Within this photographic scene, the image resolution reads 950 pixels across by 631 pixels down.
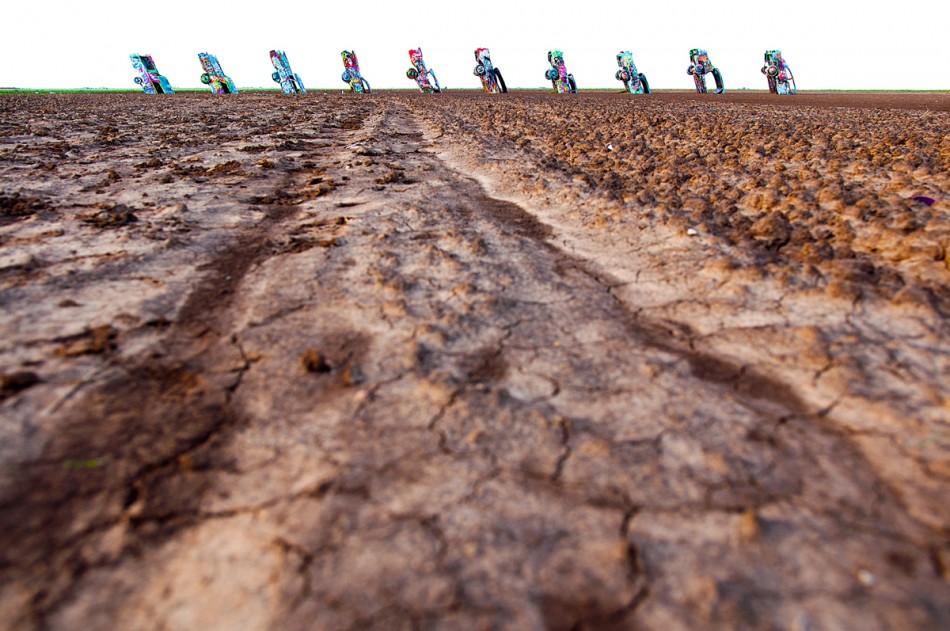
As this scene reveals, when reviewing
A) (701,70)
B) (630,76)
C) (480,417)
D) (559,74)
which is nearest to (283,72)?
(559,74)

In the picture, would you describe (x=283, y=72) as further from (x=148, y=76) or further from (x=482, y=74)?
(x=482, y=74)

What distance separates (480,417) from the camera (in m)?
1.73

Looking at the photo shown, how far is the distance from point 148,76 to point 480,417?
3626 cm

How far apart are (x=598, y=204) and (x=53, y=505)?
371 cm

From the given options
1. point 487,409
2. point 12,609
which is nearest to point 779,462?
point 487,409

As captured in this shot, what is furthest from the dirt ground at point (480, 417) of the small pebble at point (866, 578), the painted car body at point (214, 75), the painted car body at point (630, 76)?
the painted car body at point (214, 75)

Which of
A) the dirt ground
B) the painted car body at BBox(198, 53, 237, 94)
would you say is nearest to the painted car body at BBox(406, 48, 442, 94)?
the painted car body at BBox(198, 53, 237, 94)

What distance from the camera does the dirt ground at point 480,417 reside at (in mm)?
1177

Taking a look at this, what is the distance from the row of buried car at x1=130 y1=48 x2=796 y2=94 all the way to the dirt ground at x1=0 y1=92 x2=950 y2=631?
26.3m

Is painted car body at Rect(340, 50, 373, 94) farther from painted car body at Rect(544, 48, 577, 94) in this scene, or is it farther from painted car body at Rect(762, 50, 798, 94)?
painted car body at Rect(762, 50, 798, 94)

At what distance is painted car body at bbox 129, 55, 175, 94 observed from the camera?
94.2ft

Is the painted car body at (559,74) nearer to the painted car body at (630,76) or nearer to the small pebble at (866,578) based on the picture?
the painted car body at (630,76)

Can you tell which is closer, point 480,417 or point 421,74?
point 480,417

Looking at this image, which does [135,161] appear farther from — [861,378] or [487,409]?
[861,378]
